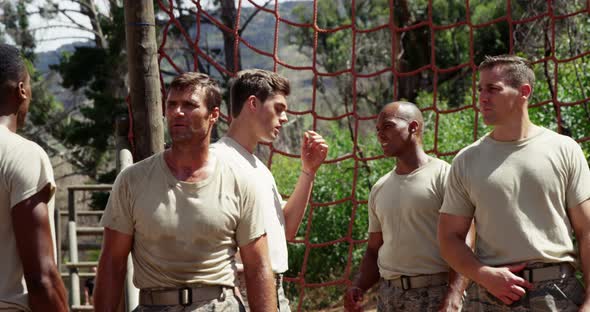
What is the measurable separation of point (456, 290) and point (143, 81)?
156cm

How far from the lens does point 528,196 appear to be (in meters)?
3.35

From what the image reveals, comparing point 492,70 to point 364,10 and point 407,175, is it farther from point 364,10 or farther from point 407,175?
point 364,10

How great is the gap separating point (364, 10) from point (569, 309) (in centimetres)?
1935

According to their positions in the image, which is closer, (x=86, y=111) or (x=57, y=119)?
(x=86, y=111)

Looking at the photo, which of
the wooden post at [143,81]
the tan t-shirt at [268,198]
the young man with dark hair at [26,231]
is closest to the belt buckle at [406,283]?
the tan t-shirt at [268,198]

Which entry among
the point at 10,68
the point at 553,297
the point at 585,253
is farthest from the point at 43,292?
the point at 585,253

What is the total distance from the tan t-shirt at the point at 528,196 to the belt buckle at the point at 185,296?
3.58 ft

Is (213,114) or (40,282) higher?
(213,114)

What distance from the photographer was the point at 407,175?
13.1ft

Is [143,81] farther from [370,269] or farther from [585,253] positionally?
[585,253]

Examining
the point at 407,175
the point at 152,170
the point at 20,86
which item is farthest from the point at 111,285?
the point at 407,175

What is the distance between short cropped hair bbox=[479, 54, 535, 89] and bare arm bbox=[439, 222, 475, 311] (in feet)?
2.07

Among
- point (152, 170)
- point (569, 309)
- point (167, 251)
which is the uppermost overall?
point (152, 170)

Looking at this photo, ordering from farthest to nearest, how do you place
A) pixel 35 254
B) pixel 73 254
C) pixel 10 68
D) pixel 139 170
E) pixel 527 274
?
pixel 73 254 < pixel 527 274 < pixel 139 170 < pixel 10 68 < pixel 35 254
